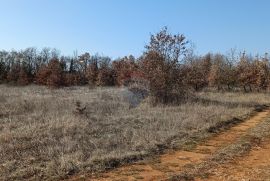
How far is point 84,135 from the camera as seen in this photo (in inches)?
501

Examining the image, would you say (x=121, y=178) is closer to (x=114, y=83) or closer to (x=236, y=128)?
(x=236, y=128)

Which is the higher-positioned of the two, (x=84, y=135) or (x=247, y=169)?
(x=84, y=135)

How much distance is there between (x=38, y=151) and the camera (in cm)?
1054

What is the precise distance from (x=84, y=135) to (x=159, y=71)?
44.2 ft

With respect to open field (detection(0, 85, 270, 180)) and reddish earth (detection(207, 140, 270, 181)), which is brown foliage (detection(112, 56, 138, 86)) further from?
reddish earth (detection(207, 140, 270, 181))

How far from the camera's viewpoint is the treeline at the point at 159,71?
85.5 ft

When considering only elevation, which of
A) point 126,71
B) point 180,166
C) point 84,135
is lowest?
point 180,166

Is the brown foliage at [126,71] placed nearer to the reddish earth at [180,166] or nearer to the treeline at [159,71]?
the treeline at [159,71]

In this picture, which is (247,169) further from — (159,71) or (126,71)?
(126,71)

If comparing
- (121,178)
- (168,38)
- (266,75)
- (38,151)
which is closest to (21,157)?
(38,151)

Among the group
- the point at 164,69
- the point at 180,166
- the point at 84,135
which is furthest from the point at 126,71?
the point at 180,166

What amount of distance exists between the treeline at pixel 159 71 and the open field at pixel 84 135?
590 cm

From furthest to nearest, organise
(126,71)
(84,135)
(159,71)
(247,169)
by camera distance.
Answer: (126,71) → (159,71) → (84,135) → (247,169)

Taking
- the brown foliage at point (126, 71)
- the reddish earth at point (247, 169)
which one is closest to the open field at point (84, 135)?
the reddish earth at point (247, 169)
